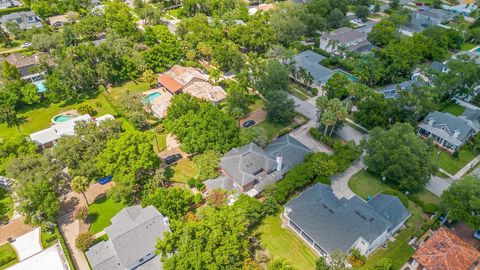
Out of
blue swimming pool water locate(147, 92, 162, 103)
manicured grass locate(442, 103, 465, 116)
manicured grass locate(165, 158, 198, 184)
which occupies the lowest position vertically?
blue swimming pool water locate(147, 92, 162, 103)

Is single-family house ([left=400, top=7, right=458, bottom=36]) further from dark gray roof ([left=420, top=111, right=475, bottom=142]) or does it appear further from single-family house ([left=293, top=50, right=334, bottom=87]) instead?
dark gray roof ([left=420, top=111, right=475, bottom=142])

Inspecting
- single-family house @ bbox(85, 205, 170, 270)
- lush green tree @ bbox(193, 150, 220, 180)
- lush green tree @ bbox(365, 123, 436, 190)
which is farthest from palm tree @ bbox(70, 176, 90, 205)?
lush green tree @ bbox(365, 123, 436, 190)

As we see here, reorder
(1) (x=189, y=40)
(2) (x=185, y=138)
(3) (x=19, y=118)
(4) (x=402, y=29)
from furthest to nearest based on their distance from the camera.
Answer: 1. (4) (x=402, y=29)
2. (1) (x=189, y=40)
3. (3) (x=19, y=118)
4. (2) (x=185, y=138)

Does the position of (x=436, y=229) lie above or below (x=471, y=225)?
below

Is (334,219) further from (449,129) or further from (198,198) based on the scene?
(449,129)

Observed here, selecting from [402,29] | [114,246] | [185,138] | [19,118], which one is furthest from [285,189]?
[402,29]

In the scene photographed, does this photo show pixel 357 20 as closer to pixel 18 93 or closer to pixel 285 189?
pixel 285 189

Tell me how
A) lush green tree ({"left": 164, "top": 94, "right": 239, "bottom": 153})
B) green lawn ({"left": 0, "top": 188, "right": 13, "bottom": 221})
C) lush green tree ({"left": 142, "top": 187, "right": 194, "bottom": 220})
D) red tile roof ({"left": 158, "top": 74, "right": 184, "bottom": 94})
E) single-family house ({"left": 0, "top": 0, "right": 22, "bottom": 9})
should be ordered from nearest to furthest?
lush green tree ({"left": 142, "top": 187, "right": 194, "bottom": 220})
green lawn ({"left": 0, "top": 188, "right": 13, "bottom": 221})
lush green tree ({"left": 164, "top": 94, "right": 239, "bottom": 153})
red tile roof ({"left": 158, "top": 74, "right": 184, "bottom": 94})
single-family house ({"left": 0, "top": 0, "right": 22, "bottom": 9})
